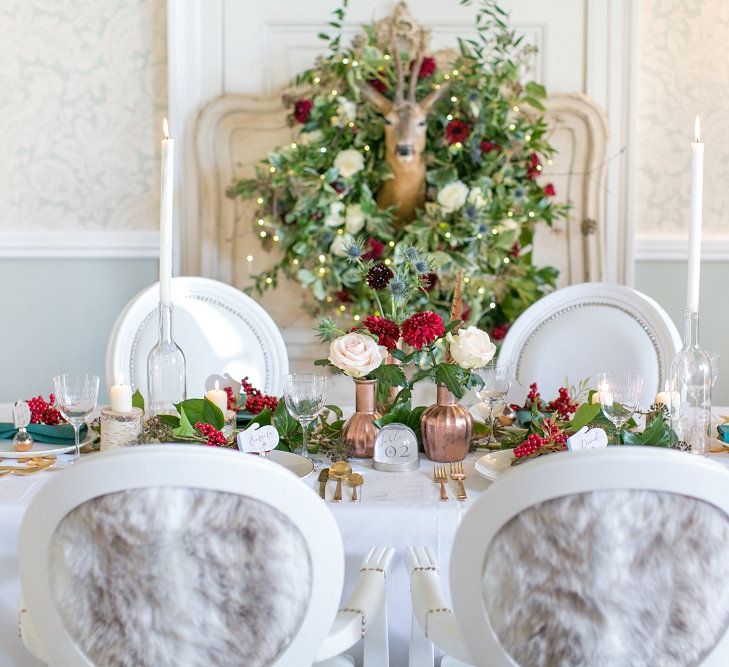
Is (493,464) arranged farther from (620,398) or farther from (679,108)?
(679,108)

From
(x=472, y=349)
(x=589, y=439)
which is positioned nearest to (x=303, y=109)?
(x=472, y=349)

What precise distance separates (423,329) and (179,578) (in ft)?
2.31

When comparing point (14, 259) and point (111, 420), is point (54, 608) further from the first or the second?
point (14, 259)

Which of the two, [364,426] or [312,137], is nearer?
[364,426]

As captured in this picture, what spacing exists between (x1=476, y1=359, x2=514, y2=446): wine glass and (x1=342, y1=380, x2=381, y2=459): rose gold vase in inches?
8.0

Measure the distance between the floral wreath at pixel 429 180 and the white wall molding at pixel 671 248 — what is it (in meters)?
0.37

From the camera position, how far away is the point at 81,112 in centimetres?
309

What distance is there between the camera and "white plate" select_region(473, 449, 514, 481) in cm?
166

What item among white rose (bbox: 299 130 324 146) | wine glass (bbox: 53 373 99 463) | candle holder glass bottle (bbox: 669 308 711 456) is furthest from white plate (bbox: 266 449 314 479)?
white rose (bbox: 299 130 324 146)

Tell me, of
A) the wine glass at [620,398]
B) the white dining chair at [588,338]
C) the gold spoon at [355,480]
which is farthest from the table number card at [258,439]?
the white dining chair at [588,338]

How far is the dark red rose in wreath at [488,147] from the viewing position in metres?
2.87

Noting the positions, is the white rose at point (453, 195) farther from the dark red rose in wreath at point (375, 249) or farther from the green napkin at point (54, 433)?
the green napkin at point (54, 433)

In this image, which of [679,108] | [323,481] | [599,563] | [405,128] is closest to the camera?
[599,563]

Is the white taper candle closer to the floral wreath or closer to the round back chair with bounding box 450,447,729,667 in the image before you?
the round back chair with bounding box 450,447,729,667
